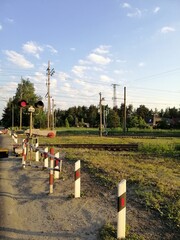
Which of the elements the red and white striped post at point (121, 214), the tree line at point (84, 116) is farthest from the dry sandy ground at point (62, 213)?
the tree line at point (84, 116)

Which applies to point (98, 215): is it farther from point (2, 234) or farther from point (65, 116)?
point (65, 116)

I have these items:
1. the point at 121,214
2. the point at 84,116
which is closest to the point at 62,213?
the point at 121,214

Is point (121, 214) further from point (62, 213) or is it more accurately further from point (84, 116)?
point (84, 116)

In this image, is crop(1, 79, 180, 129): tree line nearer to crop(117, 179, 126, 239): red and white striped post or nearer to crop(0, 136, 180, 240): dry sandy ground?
crop(0, 136, 180, 240): dry sandy ground

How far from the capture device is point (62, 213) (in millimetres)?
5965

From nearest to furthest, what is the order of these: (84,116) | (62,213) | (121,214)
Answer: (121,214), (62,213), (84,116)

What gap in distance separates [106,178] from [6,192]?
10.0 ft

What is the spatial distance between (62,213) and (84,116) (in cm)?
13761

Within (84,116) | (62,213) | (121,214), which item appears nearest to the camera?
(121,214)

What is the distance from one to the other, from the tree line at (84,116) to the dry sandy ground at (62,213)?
213ft

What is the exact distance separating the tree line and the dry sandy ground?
213 ft

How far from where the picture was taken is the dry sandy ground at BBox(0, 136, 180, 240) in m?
4.95

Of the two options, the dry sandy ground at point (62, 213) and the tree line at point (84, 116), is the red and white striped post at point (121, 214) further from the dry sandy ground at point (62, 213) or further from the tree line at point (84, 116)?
the tree line at point (84, 116)

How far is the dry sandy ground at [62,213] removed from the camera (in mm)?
4945
